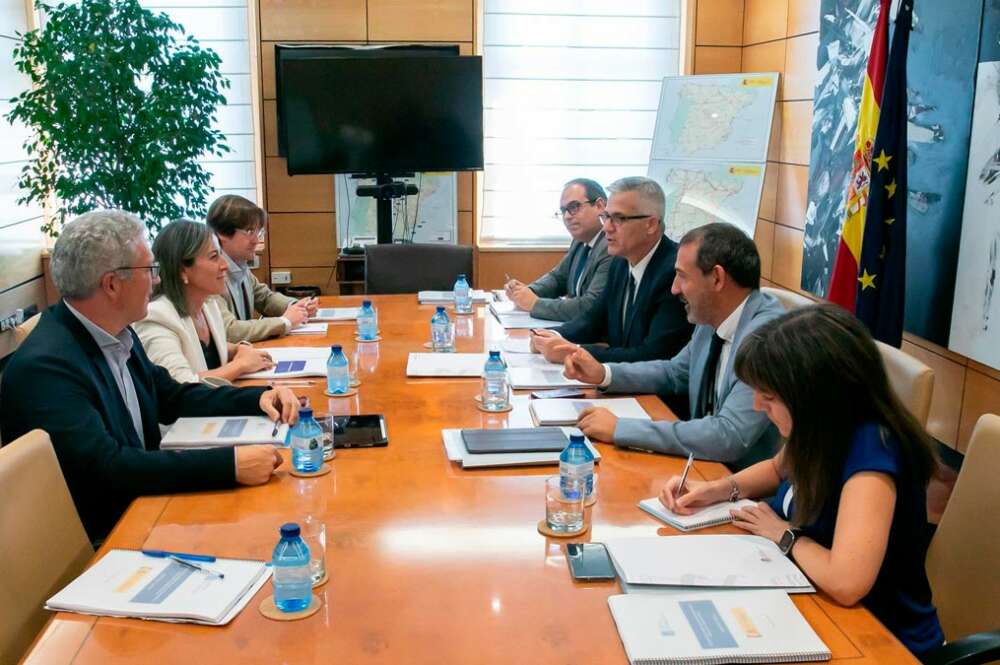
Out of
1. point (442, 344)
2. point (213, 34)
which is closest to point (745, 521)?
point (442, 344)

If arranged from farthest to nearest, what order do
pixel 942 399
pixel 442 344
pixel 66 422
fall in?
1. pixel 942 399
2. pixel 442 344
3. pixel 66 422

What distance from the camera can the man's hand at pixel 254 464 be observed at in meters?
2.23

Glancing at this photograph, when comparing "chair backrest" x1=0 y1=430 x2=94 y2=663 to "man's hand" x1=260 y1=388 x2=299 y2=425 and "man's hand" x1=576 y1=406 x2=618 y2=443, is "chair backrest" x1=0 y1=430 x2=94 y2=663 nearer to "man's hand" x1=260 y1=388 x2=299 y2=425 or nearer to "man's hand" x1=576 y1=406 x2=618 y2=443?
"man's hand" x1=260 y1=388 x2=299 y2=425

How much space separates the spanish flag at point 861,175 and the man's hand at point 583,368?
1.72 m

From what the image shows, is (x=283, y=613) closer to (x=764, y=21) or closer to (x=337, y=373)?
(x=337, y=373)

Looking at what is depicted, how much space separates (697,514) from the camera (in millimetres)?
2064

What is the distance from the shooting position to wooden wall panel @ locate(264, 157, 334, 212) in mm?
6551

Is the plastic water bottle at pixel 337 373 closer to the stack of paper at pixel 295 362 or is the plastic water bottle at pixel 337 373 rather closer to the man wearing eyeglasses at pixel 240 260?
the stack of paper at pixel 295 362

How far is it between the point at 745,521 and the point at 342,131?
472 cm

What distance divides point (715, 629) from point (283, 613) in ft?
2.50

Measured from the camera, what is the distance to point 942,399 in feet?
14.0

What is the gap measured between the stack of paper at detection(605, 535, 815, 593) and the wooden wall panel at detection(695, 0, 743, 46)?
5.44 metres

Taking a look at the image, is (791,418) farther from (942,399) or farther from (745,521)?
(942,399)

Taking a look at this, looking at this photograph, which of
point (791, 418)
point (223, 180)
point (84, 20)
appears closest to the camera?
point (791, 418)
